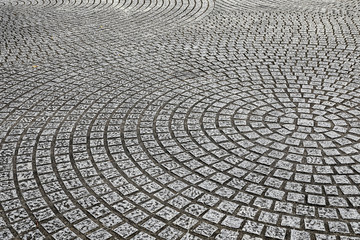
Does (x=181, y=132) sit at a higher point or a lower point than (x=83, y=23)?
lower

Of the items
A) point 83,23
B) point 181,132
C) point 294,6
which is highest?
point 294,6

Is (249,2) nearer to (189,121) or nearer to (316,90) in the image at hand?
(316,90)

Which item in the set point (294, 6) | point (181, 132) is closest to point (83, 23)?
point (294, 6)

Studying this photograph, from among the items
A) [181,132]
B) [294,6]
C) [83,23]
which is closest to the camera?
[181,132]

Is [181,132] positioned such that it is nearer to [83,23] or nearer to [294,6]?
[83,23]

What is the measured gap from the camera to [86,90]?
650 centimetres

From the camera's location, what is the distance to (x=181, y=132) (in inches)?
206

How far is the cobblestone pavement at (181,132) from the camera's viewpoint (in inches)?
149

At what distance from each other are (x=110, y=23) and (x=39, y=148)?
239 inches

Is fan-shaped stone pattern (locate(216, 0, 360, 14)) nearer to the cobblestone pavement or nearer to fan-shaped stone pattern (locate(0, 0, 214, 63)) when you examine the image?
fan-shaped stone pattern (locate(0, 0, 214, 63))

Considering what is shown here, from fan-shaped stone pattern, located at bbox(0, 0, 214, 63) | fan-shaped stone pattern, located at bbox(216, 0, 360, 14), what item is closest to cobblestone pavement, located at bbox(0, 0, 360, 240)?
fan-shaped stone pattern, located at bbox(0, 0, 214, 63)

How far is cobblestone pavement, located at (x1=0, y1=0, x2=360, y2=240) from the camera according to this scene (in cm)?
378

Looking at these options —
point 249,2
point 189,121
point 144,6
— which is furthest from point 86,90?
point 249,2

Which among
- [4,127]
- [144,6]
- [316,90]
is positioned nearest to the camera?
[4,127]
